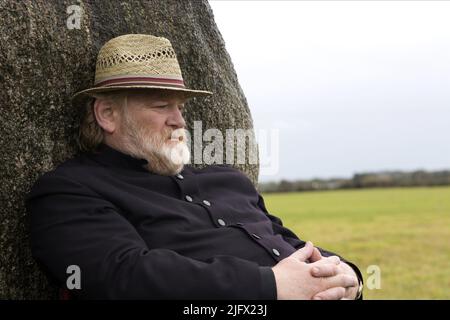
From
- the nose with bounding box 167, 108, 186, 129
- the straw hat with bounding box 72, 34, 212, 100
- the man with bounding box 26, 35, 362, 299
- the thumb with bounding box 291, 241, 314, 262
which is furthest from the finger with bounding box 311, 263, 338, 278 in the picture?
the straw hat with bounding box 72, 34, 212, 100

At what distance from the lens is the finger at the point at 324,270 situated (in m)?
3.50

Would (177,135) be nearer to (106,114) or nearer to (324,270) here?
(106,114)

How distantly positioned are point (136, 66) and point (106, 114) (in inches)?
14.1

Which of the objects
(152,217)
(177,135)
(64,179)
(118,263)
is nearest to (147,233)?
(152,217)

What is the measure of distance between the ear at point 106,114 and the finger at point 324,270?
4.95 feet

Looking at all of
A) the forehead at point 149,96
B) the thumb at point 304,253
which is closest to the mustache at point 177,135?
the forehead at point 149,96

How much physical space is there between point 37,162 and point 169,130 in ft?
2.67

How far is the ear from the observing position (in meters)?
4.05

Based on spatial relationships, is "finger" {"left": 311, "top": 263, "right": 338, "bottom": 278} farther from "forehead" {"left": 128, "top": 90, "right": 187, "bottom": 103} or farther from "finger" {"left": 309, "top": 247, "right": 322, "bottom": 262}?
"forehead" {"left": 128, "top": 90, "right": 187, "bottom": 103}

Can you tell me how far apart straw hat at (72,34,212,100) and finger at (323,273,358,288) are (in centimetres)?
142

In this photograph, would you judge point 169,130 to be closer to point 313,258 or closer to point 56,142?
point 56,142
